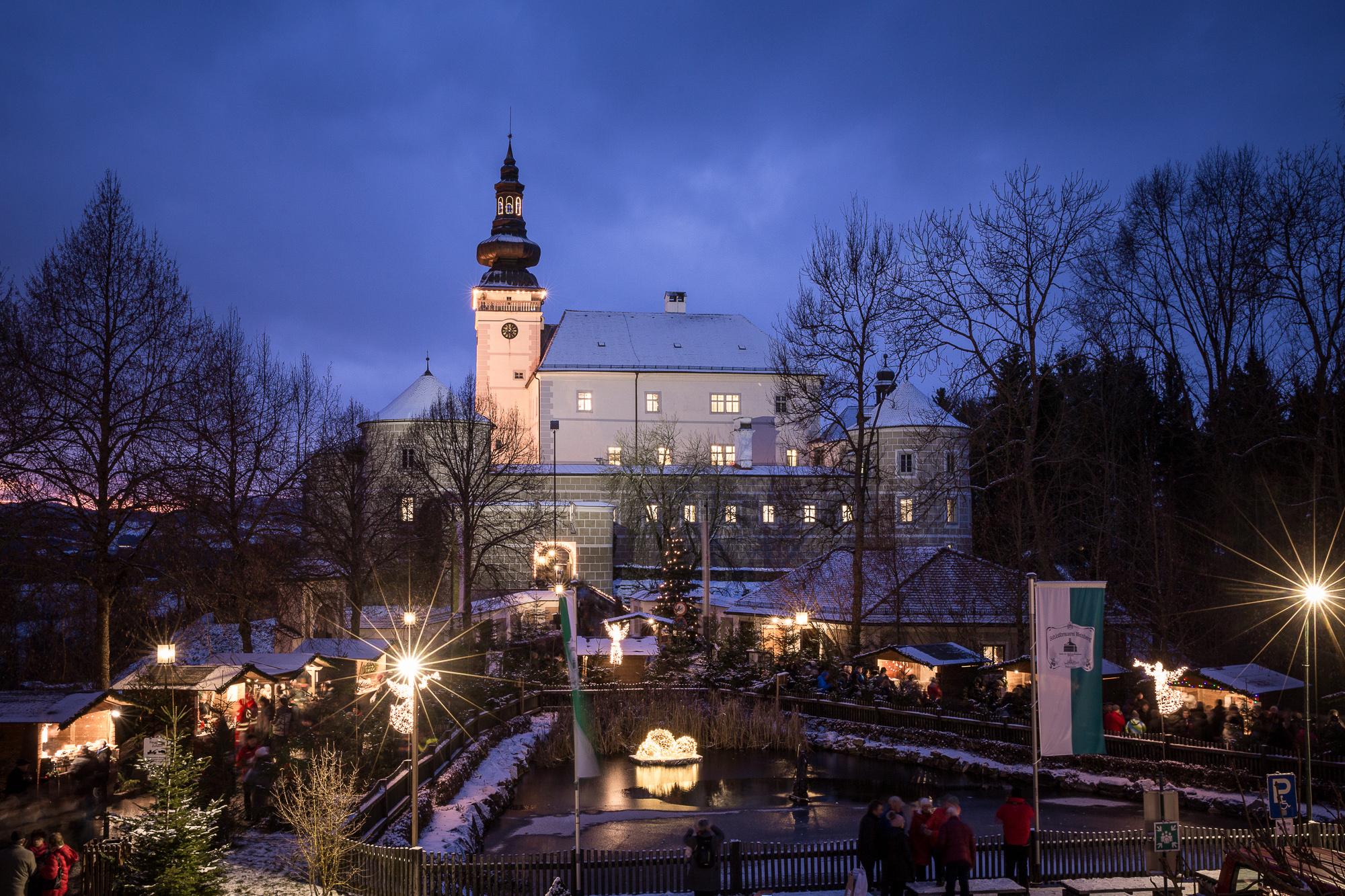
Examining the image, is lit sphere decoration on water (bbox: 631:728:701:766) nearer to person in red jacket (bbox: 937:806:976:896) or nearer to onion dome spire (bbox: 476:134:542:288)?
person in red jacket (bbox: 937:806:976:896)

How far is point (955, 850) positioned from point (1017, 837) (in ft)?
4.18

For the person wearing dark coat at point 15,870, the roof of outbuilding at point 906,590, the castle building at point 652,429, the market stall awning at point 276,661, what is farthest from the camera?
the castle building at point 652,429

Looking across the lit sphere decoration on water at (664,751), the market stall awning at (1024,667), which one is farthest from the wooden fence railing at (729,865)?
the market stall awning at (1024,667)

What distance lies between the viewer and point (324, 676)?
26.2 m

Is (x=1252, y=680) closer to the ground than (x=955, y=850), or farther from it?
farther from it

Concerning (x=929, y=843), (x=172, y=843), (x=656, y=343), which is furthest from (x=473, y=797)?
(x=656, y=343)

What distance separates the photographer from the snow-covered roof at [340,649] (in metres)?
25.2

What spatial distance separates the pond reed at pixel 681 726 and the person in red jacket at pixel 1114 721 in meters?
6.44

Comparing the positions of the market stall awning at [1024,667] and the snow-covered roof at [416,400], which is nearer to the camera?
the market stall awning at [1024,667]

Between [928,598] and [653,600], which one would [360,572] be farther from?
[928,598]

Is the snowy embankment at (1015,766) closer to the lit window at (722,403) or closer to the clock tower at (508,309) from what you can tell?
the lit window at (722,403)

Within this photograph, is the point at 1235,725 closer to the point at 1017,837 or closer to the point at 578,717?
the point at 1017,837

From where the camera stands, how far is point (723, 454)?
5928cm

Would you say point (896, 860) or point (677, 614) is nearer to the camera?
point (896, 860)
